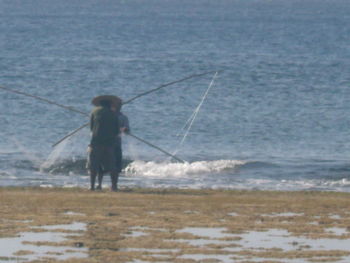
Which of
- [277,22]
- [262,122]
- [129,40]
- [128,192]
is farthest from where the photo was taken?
[277,22]

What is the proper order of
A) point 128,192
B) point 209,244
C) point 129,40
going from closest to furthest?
point 209,244, point 128,192, point 129,40

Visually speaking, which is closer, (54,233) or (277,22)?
(54,233)

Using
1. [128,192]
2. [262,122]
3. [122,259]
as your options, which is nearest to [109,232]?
[122,259]

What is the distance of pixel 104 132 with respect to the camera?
71.7 ft

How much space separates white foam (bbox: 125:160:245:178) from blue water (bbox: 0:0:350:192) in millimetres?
42

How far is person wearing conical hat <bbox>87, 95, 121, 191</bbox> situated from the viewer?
21797 mm

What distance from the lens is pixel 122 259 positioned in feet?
51.2

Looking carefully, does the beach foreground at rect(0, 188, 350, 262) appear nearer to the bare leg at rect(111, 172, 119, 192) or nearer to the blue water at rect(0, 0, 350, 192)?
the bare leg at rect(111, 172, 119, 192)

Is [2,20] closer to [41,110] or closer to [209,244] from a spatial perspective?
[41,110]

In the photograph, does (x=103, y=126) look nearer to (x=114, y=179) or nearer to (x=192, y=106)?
(x=114, y=179)

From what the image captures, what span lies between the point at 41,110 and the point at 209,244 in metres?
29.5

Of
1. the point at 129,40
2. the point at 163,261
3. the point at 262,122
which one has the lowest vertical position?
the point at 163,261

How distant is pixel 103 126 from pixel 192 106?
27797 millimetres

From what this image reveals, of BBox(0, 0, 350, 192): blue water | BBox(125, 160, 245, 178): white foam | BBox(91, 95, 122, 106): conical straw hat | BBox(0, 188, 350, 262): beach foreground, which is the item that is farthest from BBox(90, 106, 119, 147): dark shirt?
BBox(125, 160, 245, 178): white foam
